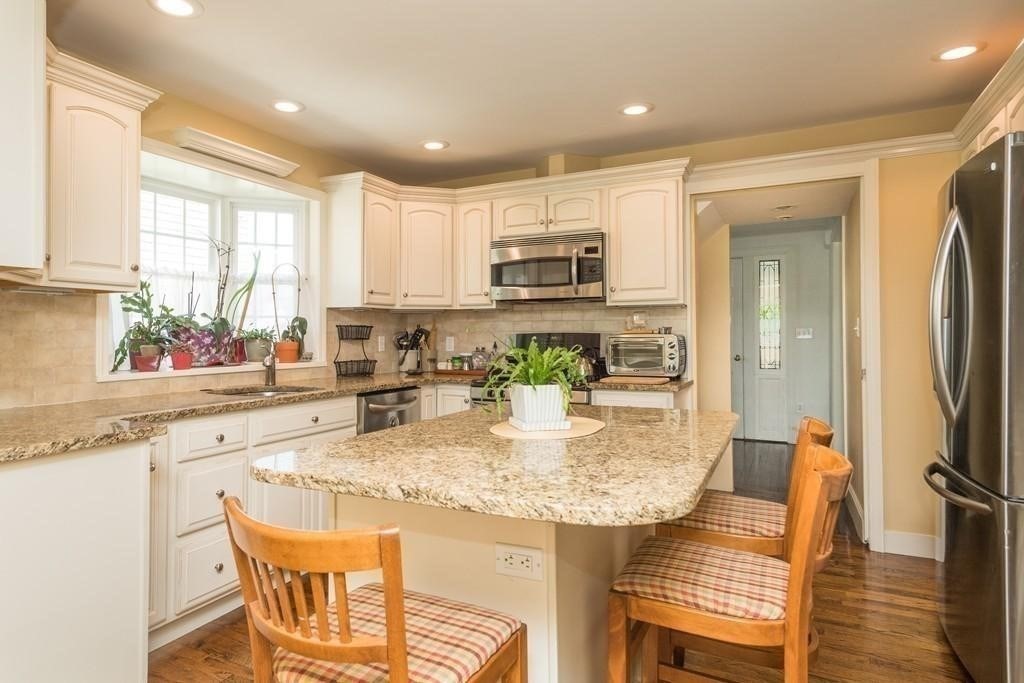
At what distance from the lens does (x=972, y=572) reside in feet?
6.24

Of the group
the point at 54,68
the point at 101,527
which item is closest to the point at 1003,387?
the point at 101,527

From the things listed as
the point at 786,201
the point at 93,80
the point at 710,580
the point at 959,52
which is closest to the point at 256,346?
the point at 93,80

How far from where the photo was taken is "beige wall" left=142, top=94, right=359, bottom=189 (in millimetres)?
2834

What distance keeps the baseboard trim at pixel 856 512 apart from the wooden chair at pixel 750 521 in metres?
2.13

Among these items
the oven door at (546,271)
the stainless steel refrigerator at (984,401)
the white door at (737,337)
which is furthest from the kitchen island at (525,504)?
the white door at (737,337)

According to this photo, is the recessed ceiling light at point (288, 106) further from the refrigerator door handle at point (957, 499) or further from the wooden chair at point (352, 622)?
the refrigerator door handle at point (957, 499)

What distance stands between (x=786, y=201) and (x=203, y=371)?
3.78m

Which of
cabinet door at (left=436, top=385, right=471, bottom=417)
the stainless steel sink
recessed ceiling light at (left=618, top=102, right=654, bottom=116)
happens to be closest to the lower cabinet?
the stainless steel sink

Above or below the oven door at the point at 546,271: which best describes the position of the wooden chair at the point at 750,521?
below

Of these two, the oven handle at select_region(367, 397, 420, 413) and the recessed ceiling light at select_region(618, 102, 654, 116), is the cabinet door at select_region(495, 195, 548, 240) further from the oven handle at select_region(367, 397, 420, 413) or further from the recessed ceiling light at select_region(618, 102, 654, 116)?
the oven handle at select_region(367, 397, 420, 413)

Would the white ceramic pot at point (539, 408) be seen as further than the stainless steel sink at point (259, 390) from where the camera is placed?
No

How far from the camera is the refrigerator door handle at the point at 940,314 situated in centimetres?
203

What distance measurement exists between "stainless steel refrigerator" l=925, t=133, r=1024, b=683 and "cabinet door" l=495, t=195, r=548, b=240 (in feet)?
7.68

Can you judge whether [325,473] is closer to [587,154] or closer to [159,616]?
[159,616]
